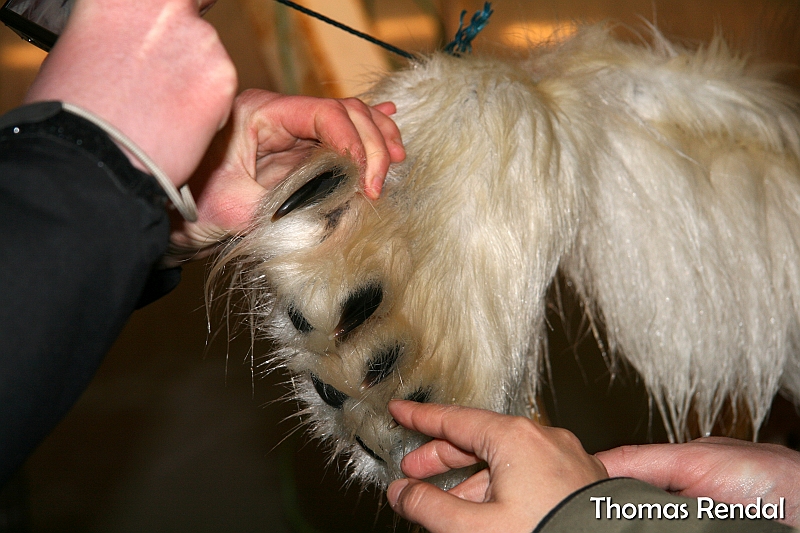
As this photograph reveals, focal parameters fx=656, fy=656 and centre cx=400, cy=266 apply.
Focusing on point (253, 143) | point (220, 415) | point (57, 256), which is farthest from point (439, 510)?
point (220, 415)

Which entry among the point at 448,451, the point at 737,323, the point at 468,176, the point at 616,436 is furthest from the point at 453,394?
the point at 616,436

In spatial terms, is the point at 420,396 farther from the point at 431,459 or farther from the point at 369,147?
the point at 369,147

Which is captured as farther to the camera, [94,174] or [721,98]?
[721,98]

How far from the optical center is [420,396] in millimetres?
506

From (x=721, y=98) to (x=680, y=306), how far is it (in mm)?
202

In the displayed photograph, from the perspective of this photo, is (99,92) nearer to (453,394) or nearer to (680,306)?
(453,394)

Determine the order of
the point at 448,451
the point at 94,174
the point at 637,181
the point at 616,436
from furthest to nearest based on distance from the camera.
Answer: the point at 616,436 → the point at 637,181 → the point at 448,451 → the point at 94,174

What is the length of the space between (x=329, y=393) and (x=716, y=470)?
29 cm

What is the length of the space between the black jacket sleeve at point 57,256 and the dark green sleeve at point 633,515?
25cm

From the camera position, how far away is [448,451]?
469 mm

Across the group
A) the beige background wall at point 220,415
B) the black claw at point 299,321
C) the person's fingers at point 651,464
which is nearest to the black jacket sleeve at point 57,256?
the black claw at point 299,321

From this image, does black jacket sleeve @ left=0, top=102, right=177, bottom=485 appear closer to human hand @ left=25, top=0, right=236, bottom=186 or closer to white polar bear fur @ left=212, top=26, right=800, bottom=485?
human hand @ left=25, top=0, right=236, bottom=186

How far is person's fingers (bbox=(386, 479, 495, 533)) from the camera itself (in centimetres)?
37

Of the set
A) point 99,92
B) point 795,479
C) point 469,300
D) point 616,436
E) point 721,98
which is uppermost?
point 99,92
